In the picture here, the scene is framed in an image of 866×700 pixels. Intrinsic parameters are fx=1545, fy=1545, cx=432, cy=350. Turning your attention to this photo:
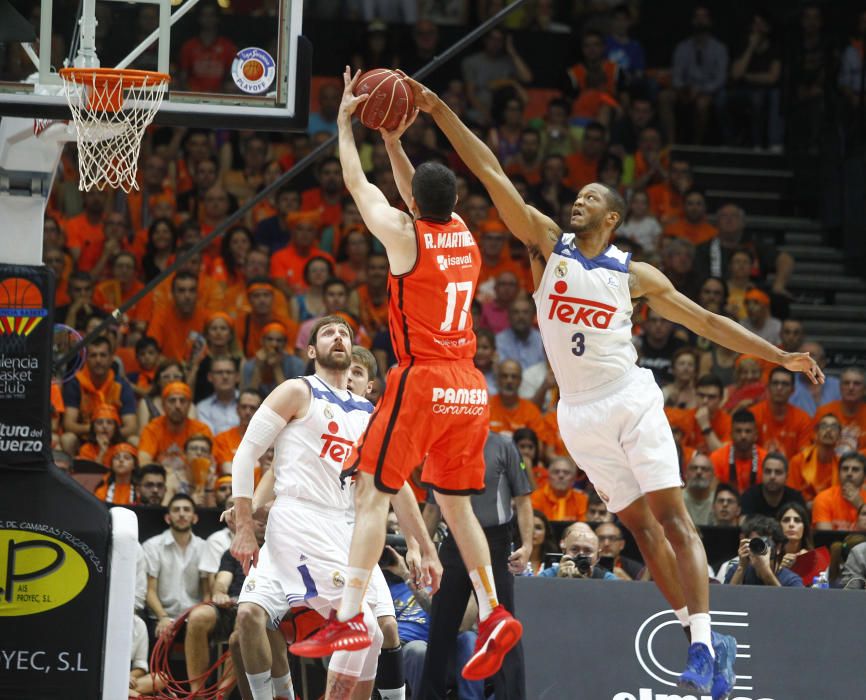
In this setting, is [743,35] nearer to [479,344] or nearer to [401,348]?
[479,344]

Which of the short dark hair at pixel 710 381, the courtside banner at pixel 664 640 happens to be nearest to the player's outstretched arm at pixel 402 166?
the courtside banner at pixel 664 640

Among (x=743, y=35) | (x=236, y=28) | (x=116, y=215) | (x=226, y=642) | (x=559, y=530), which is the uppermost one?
(x=743, y=35)

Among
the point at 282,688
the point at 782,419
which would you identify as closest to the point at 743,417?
the point at 782,419

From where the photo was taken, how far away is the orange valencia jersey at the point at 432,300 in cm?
791

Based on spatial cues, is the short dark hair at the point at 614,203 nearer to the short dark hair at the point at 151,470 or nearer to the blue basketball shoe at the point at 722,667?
the blue basketball shoe at the point at 722,667

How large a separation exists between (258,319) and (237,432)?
1805 millimetres

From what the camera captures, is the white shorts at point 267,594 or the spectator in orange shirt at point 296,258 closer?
the white shorts at point 267,594

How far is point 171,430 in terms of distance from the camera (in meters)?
13.4

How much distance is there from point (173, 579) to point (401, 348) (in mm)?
4532

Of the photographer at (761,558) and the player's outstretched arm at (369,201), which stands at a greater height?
the player's outstretched arm at (369,201)

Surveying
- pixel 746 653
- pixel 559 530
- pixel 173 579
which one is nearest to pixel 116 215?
pixel 173 579

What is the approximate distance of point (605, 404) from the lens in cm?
843

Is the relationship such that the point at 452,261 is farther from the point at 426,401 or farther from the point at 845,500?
the point at 845,500

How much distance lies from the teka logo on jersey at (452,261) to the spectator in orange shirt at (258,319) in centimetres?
696
